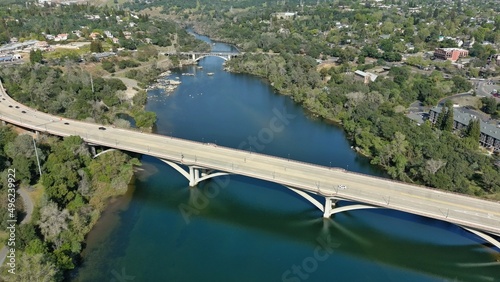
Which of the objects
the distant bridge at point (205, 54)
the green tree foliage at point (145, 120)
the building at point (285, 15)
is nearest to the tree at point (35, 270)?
the green tree foliage at point (145, 120)

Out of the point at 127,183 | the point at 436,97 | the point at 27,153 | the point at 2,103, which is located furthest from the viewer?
the point at 436,97

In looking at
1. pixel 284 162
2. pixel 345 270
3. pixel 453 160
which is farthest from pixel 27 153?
pixel 453 160

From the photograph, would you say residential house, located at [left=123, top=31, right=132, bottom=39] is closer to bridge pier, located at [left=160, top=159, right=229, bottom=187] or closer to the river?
the river

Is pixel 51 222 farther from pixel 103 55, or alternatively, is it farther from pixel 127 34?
pixel 127 34

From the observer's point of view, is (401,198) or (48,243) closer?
(48,243)

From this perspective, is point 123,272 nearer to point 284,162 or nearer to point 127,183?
point 127,183

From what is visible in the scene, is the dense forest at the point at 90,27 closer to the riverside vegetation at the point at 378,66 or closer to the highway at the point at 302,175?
the riverside vegetation at the point at 378,66

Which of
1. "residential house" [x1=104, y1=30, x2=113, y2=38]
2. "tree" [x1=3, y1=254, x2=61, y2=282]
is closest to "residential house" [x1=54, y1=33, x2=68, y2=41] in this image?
"residential house" [x1=104, y1=30, x2=113, y2=38]
